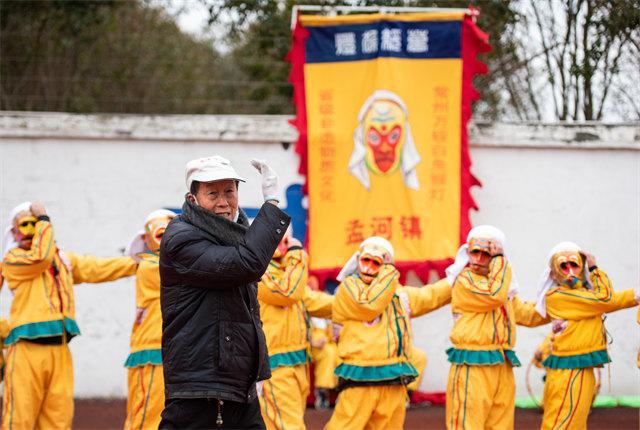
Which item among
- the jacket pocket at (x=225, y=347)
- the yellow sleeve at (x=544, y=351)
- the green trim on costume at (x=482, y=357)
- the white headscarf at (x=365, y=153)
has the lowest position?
the yellow sleeve at (x=544, y=351)

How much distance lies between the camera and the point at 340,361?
279 inches

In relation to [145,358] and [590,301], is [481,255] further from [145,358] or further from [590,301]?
[145,358]

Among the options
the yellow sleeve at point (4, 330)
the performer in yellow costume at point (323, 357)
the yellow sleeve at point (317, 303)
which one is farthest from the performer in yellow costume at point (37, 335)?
the performer in yellow costume at point (323, 357)

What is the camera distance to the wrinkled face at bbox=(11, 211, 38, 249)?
294 inches

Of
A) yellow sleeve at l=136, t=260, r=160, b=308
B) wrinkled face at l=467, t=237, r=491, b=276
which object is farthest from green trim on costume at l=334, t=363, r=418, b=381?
yellow sleeve at l=136, t=260, r=160, b=308

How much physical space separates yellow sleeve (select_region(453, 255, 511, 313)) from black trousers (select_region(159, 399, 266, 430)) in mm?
3076

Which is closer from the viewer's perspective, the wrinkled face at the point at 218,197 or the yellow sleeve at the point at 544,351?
the wrinkled face at the point at 218,197

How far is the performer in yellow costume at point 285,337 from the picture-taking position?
23.1 feet

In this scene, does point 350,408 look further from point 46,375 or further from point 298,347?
point 46,375

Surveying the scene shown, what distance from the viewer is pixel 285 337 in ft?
23.8

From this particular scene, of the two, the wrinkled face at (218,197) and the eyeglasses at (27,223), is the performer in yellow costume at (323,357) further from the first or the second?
the wrinkled face at (218,197)

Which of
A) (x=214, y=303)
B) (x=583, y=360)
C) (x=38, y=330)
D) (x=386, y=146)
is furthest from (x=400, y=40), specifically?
(x=214, y=303)

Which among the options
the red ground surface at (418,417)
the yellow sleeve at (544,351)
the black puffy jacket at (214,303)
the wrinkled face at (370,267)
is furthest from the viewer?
the red ground surface at (418,417)

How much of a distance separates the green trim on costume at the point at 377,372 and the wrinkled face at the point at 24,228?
2.61 m
